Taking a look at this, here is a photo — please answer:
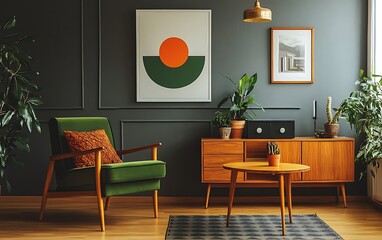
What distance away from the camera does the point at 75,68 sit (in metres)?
5.69

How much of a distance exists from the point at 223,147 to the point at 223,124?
217mm

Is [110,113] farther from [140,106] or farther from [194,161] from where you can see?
[194,161]

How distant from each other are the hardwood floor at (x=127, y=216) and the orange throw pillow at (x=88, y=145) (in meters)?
0.46

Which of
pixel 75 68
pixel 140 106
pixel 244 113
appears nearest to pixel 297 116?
pixel 244 113

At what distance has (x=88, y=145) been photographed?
15.9ft

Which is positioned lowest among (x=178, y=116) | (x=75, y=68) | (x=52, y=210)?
(x=52, y=210)

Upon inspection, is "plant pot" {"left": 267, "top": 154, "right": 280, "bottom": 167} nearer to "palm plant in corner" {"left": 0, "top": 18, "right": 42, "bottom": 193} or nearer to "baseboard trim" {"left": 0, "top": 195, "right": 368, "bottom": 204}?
"baseboard trim" {"left": 0, "top": 195, "right": 368, "bottom": 204}

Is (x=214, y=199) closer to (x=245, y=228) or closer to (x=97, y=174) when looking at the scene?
(x=245, y=228)

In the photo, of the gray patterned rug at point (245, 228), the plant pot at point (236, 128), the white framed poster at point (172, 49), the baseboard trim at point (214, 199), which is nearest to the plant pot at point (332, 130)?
the baseboard trim at point (214, 199)

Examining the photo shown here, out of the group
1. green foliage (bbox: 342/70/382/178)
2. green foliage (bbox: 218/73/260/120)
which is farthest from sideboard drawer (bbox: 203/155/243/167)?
green foliage (bbox: 342/70/382/178)

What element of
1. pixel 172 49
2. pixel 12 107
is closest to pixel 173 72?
pixel 172 49

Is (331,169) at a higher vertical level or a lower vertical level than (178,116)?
lower

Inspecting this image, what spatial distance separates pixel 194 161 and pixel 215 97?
0.63 metres

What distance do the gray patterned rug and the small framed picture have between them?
1397 millimetres
